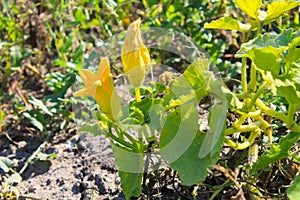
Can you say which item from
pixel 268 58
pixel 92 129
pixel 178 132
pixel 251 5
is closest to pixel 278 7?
pixel 251 5

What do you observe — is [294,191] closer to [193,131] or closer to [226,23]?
[193,131]

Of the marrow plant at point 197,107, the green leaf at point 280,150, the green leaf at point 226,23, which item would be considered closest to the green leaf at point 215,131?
the marrow plant at point 197,107

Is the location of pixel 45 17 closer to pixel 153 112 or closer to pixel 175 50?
pixel 175 50

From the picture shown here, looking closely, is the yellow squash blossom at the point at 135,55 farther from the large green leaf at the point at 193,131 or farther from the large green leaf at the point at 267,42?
the large green leaf at the point at 267,42

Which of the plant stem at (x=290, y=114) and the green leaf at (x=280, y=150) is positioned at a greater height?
the plant stem at (x=290, y=114)

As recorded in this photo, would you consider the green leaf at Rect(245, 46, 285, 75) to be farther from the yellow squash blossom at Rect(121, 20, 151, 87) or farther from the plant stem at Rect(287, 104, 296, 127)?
the yellow squash blossom at Rect(121, 20, 151, 87)

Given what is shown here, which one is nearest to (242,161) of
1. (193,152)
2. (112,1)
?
(193,152)

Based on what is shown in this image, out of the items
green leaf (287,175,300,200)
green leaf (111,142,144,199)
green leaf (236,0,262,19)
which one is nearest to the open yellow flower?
green leaf (111,142,144,199)
